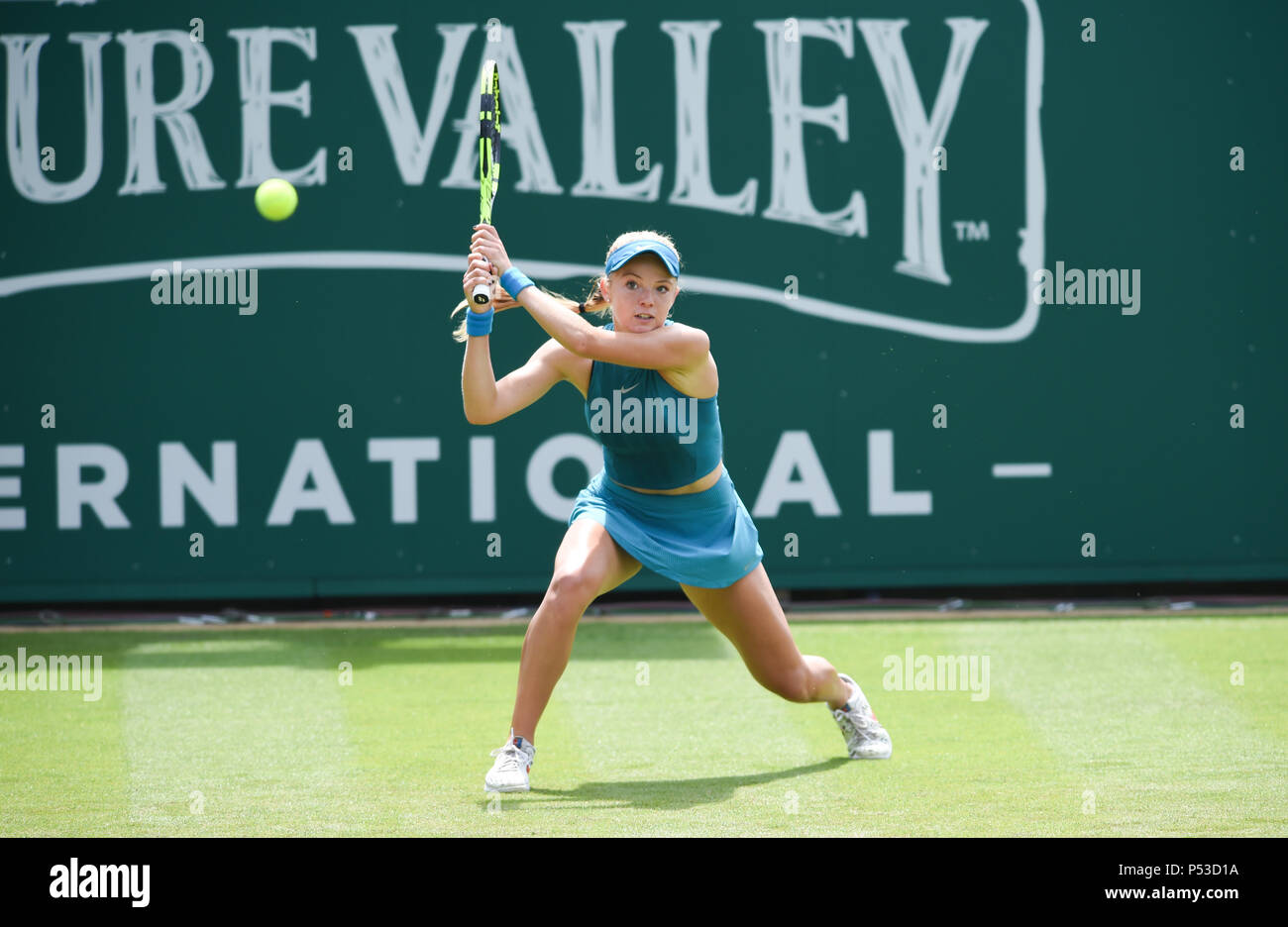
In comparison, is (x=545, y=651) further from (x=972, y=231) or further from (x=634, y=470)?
(x=972, y=231)

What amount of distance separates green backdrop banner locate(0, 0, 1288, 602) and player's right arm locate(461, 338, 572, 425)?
11.3 feet

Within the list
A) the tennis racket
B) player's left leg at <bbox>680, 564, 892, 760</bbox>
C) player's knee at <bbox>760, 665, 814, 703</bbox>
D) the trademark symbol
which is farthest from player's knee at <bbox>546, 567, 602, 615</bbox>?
the trademark symbol

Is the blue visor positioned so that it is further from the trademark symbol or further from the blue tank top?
the trademark symbol

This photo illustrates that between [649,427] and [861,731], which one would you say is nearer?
[649,427]

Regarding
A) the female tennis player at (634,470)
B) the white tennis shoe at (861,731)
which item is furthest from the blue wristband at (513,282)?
the white tennis shoe at (861,731)

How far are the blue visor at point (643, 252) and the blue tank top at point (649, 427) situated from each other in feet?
0.58

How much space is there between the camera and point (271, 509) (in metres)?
8.33

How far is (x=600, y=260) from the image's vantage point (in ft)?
27.5

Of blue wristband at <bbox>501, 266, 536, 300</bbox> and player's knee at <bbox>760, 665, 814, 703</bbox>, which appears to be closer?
blue wristband at <bbox>501, 266, 536, 300</bbox>

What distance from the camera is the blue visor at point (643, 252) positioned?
4.57 metres

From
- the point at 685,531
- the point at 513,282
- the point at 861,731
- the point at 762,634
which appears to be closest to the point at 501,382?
the point at 513,282

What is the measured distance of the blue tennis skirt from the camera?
184 inches

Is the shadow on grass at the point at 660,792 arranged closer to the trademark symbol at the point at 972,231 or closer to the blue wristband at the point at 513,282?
the blue wristband at the point at 513,282

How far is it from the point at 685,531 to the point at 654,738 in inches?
39.2
